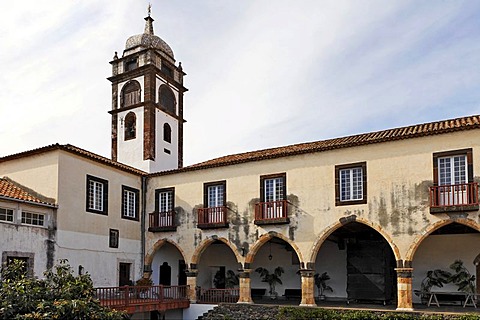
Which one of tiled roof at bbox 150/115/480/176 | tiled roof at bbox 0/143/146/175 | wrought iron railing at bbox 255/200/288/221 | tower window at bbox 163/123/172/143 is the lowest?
wrought iron railing at bbox 255/200/288/221

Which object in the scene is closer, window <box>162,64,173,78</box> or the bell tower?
the bell tower

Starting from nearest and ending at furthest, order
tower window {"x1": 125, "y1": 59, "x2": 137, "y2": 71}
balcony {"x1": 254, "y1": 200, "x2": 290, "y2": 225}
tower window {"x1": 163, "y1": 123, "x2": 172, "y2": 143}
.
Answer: balcony {"x1": 254, "y1": 200, "x2": 290, "y2": 225} → tower window {"x1": 163, "y1": 123, "x2": 172, "y2": 143} → tower window {"x1": 125, "y1": 59, "x2": 137, "y2": 71}

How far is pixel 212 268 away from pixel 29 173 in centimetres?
982

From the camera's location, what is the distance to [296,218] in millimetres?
20281

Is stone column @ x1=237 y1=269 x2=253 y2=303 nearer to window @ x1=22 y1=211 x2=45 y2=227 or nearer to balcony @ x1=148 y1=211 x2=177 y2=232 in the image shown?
balcony @ x1=148 y1=211 x2=177 y2=232

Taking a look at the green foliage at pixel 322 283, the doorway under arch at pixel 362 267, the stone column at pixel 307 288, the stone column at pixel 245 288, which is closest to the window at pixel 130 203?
the stone column at pixel 245 288

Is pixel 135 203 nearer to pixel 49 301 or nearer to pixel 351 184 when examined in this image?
pixel 351 184

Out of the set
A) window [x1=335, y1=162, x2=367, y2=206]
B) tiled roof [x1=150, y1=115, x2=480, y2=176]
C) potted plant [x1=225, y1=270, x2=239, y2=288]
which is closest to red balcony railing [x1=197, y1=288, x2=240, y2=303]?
potted plant [x1=225, y1=270, x2=239, y2=288]

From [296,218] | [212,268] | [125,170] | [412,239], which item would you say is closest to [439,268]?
[412,239]

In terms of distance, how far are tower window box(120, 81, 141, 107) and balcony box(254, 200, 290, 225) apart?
37.6 feet

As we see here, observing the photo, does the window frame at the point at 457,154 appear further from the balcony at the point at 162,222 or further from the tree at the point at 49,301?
the tree at the point at 49,301

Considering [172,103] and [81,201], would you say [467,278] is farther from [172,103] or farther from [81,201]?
[172,103]

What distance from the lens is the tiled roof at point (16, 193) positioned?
713 inches

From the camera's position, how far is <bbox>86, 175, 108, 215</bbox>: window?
69.0 ft
